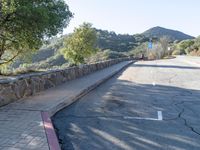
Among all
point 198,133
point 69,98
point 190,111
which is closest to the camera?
point 198,133

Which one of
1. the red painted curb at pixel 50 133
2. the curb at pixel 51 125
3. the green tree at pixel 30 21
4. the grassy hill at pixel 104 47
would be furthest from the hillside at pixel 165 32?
the red painted curb at pixel 50 133

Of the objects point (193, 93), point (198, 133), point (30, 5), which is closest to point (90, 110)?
point (198, 133)

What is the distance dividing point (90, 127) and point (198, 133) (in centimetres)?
238

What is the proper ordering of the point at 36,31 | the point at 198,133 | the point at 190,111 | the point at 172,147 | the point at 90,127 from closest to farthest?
the point at 172,147 < the point at 198,133 < the point at 90,127 < the point at 190,111 < the point at 36,31

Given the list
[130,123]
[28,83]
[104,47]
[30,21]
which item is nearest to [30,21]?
Answer: [30,21]

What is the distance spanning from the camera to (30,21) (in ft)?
48.1

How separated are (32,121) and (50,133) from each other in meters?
1.11

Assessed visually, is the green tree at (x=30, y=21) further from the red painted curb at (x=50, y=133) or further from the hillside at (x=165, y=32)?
the hillside at (x=165, y=32)

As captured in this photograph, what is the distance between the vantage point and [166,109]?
9.77m

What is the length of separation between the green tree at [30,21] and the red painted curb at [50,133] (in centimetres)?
687

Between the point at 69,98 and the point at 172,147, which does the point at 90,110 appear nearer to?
the point at 69,98

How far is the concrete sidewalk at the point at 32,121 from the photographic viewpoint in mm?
6125

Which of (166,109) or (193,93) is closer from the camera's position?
(166,109)

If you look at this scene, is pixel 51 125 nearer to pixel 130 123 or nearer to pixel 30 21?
pixel 130 123
